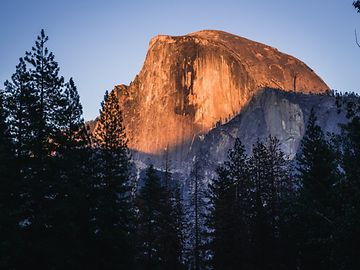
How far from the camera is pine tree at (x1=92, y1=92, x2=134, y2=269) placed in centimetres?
2472

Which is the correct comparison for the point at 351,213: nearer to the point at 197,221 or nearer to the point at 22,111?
the point at 22,111

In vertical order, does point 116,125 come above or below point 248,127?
below

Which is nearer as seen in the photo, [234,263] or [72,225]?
[72,225]

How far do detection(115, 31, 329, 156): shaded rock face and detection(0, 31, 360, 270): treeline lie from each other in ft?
329

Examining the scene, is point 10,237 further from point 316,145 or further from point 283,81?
point 283,81

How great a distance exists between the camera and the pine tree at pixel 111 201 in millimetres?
24719

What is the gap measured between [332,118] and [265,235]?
74.7 m

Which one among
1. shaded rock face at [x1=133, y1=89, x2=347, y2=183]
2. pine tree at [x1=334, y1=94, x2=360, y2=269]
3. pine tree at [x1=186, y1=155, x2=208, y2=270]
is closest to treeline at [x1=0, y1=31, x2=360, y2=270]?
pine tree at [x1=334, y1=94, x2=360, y2=269]

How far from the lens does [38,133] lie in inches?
831

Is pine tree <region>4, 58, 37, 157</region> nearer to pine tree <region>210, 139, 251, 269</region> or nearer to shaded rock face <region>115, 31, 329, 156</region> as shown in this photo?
pine tree <region>210, 139, 251, 269</region>

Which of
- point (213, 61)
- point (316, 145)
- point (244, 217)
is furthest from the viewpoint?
point (213, 61)

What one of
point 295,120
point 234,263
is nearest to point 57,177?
point 234,263

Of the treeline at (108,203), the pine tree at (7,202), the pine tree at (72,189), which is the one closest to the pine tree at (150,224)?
the treeline at (108,203)

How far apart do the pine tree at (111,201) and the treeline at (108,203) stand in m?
0.06
